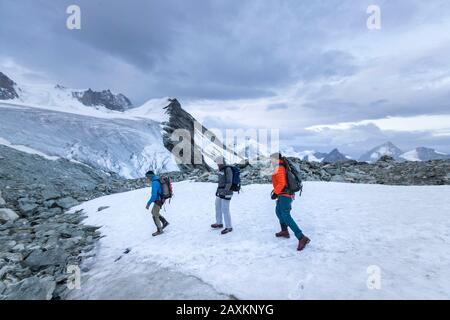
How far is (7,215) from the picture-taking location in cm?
1498

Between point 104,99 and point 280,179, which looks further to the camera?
point 104,99

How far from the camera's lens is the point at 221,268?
21.9 feet

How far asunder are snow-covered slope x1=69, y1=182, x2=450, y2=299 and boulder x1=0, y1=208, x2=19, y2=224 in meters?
5.24

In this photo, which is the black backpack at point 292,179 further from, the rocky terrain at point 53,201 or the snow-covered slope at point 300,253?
the rocky terrain at point 53,201

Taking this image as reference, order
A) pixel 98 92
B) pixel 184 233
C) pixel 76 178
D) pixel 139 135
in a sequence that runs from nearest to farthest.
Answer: pixel 184 233 → pixel 76 178 → pixel 139 135 → pixel 98 92

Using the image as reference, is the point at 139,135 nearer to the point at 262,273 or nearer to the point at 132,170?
the point at 132,170

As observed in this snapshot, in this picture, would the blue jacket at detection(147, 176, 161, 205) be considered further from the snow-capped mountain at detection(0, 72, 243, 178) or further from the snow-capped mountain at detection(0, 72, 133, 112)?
the snow-capped mountain at detection(0, 72, 133, 112)

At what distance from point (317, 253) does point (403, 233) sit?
9.49ft

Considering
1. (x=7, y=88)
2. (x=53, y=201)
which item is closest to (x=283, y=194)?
(x=53, y=201)

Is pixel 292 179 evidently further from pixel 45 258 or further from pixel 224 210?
pixel 45 258

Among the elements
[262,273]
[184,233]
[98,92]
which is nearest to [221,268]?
[262,273]

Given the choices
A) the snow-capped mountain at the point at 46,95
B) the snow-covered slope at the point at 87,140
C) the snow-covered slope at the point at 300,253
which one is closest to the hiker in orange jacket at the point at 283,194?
the snow-covered slope at the point at 300,253

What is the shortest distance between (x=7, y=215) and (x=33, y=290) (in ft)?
34.6
